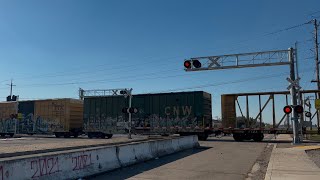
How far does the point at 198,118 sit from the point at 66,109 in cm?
1460

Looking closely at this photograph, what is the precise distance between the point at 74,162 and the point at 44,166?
1.21 metres

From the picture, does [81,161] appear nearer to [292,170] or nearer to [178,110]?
[292,170]

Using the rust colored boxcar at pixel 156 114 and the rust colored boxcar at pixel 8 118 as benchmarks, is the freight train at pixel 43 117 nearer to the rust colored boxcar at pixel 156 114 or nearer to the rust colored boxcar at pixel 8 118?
the rust colored boxcar at pixel 8 118

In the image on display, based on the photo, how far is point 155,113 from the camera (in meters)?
31.8

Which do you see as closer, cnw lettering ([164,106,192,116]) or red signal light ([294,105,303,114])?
red signal light ([294,105,303,114])

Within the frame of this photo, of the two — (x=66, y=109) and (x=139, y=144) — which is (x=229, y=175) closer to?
(x=139, y=144)

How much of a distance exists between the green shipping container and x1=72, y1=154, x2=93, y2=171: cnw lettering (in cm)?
2032

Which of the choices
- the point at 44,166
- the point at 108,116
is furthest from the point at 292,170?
the point at 108,116

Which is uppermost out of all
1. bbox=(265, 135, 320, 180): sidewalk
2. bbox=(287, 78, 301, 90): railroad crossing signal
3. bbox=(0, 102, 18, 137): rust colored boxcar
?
bbox=(287, 78, 301, 90): railroad crossing signal

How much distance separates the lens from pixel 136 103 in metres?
32.9

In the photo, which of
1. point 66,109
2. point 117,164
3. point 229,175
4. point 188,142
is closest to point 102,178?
point 117,164

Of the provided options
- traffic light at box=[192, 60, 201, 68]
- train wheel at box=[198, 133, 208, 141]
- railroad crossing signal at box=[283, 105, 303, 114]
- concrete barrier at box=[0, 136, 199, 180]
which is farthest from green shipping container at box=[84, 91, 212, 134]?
concrete barrier at box=[0, 136, 199, 180]

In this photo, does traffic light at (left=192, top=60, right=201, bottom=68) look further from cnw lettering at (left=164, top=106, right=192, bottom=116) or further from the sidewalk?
the sidewalk

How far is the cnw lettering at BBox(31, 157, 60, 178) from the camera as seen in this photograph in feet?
27.8
